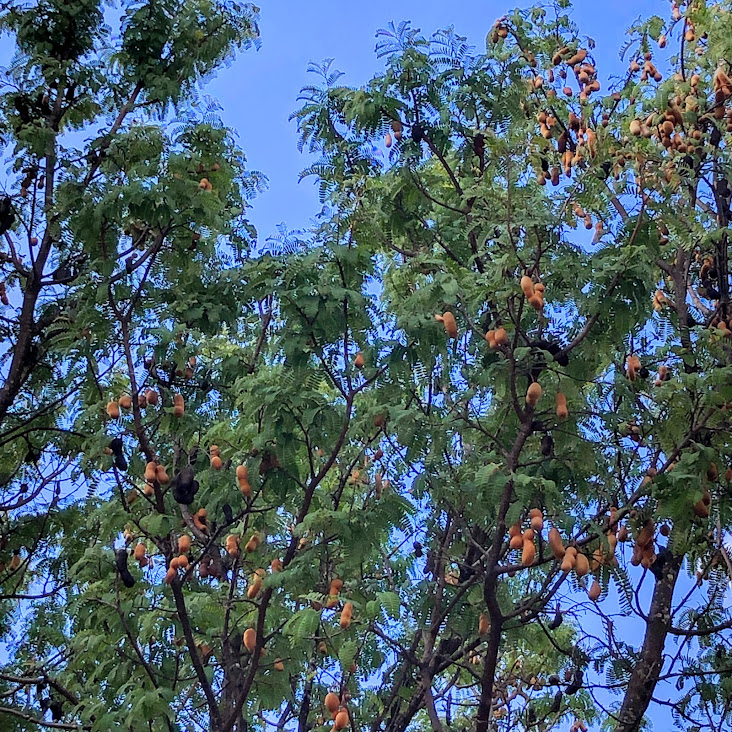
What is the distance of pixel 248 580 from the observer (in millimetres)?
6219

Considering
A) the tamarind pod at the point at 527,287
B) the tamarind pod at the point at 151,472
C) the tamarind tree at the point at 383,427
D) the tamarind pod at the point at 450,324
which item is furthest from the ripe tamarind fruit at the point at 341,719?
the tamarind pod at the point at 527,287

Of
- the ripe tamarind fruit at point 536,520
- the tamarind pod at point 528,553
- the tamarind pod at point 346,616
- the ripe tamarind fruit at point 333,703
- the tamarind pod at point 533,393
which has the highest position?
the tamarind pod at point 533,393

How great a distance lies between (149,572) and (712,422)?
3.65m

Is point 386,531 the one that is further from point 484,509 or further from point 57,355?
point 57,355

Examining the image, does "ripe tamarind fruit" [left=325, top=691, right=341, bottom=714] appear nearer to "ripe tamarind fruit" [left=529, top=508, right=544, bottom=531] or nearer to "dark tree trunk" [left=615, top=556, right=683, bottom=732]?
"ripe tamarind fruit" [left=529, top=508, right=544, bottom=531]

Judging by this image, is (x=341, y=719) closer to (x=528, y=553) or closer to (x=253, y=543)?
(x=253, y=543)

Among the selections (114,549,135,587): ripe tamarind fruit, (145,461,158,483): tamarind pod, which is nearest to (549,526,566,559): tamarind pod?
(145,461,158,483): tamarind pod

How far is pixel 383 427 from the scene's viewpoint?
547cm

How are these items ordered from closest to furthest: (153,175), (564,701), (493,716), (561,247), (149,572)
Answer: (561,247) < (153,175) < (149,572) < (564,701) < (493,716)

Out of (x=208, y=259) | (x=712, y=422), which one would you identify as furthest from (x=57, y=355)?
(x=712, y=422)

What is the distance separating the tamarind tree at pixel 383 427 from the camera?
5.12 meters

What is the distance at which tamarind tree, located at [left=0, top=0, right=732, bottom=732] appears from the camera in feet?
16.8

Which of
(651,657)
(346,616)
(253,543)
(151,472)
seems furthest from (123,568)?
(651,657)

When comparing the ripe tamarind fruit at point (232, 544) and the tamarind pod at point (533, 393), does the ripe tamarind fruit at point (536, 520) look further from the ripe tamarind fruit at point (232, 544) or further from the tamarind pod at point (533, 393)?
the ripe tamarind fruit at point (232, 544)
